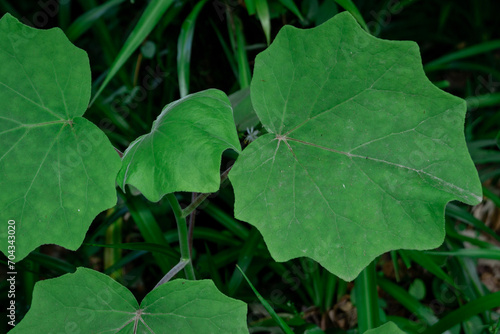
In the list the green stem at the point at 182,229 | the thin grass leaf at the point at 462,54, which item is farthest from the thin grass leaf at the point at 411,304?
the thin grass leaf at the point at 462,54

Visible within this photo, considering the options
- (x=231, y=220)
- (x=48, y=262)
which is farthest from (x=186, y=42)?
(x=48, y=262)

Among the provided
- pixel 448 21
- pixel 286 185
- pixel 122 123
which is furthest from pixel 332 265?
pixel 448 21

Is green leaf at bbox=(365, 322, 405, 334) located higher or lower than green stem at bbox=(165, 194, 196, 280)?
lower

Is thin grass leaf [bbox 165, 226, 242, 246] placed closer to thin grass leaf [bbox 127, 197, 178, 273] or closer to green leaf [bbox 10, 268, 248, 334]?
thin grass leaf [bbox 127, 197, 178, 273]

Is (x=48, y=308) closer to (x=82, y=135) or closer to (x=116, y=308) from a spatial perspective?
(x=116, y=308)

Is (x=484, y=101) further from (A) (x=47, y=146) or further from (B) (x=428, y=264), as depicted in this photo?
(A) (x=47, y=146)

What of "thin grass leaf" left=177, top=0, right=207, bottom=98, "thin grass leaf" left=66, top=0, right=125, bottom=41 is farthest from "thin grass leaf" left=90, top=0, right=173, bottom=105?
"thin grass leaf" left=66, top=0, right=125, bottom=41
